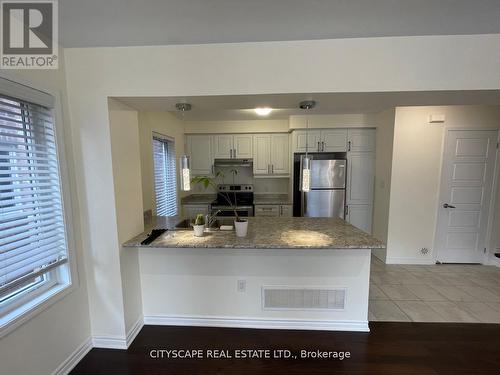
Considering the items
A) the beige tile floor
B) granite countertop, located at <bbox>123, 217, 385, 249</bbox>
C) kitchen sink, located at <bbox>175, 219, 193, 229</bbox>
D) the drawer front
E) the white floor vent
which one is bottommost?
the beige tile floor

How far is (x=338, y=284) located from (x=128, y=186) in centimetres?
210

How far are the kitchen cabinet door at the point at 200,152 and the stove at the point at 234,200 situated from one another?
51cm

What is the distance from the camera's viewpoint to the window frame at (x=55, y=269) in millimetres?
1294

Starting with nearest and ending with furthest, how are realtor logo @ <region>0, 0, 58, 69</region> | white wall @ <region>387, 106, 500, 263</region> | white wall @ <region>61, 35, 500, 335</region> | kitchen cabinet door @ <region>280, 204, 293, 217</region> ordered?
1. realtor logo @ <region>0, 0, 58, 69</region>
2. white wall @ <region>61, 35, 500, 335</region>
3. white wall @ <region>387, 106, 500, 263</region>
4. kitchen cabinet door @ <region>280, 204, 293, 217</region>

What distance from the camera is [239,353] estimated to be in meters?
1.86

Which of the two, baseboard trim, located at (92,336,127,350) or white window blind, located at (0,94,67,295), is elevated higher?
white window blind, located at (0,94,67,295)

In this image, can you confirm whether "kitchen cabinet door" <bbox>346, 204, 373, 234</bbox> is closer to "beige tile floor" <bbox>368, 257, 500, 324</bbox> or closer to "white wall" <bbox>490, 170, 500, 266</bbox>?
"beige tile floor" <bbox>368, 257, 500, 324</bbox>

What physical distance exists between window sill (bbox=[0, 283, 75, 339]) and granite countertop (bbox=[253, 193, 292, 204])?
10.1 feet

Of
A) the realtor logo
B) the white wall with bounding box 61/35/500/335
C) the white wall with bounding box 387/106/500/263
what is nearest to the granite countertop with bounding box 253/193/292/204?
the white wall with bounding box 387/106/500/263

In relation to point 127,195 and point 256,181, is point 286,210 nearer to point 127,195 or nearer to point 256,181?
point 256,181

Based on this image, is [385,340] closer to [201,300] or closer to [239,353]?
[239,353]

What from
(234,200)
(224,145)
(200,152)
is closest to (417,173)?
(234,200)

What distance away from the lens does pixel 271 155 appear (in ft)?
14.4

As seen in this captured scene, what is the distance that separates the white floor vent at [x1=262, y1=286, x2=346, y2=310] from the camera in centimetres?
209
